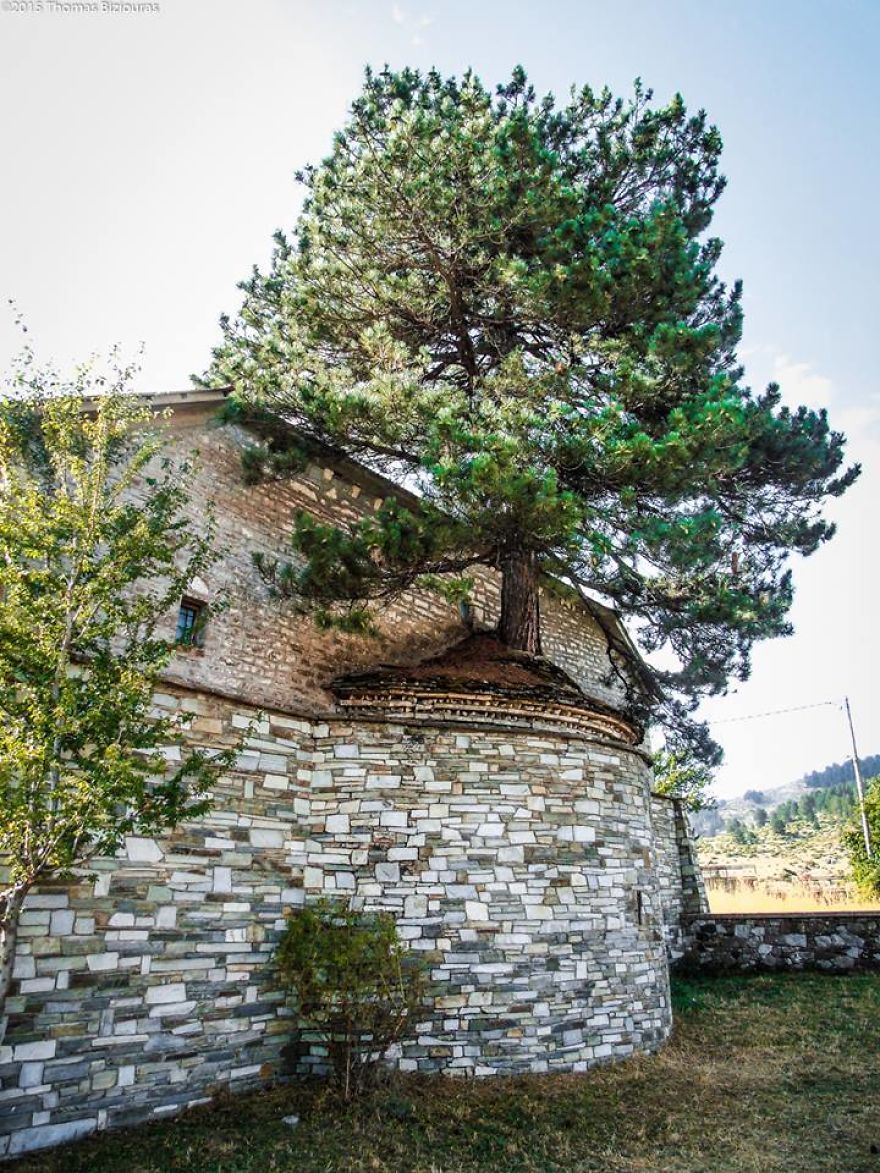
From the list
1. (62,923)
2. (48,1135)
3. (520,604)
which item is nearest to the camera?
(48,1135)

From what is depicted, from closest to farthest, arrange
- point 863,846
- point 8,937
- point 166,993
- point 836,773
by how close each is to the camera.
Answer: point 8,937
point 166,993
point 863,846
point 836,773

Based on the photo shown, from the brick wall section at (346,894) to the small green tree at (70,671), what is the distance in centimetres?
87

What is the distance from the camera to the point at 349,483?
11.3 m

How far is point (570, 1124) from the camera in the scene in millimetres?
5996

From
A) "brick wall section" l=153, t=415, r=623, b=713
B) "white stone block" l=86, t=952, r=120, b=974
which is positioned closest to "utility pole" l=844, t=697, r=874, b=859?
"brick wall section" l=153, t=415, r=623, b=713

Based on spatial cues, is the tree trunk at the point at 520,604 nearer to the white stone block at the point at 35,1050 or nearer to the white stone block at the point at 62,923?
the white stone block at the point at 62,923

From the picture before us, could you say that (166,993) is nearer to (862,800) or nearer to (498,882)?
(498,882)

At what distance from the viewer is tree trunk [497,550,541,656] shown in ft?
34.9

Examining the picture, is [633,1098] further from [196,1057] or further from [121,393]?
[121,393]

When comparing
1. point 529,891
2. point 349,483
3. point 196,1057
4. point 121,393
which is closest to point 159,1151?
point 196,1057

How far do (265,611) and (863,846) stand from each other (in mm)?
18786

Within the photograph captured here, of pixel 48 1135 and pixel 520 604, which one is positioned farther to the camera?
pixel 520 604

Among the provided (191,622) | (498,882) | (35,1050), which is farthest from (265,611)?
(35,1050)

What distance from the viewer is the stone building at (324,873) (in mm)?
5887
